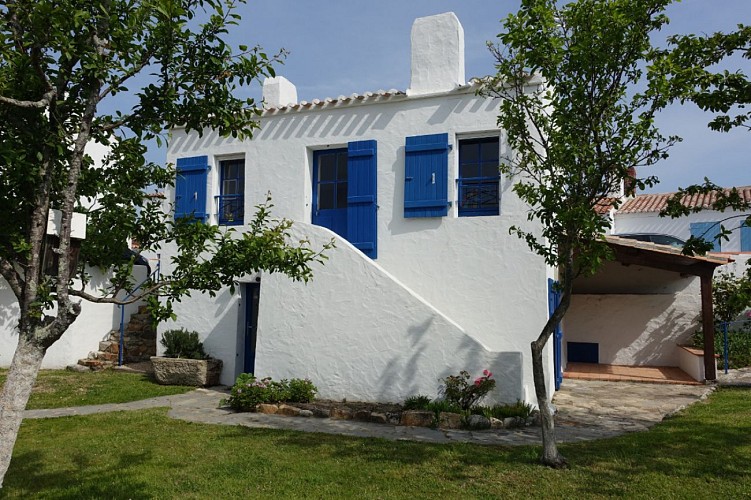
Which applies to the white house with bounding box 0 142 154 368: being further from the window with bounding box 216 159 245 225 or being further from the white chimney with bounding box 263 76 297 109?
the white chimney with bounding box 263 76 297 109

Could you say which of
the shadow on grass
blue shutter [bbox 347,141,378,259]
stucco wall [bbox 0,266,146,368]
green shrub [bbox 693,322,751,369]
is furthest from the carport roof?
stucco wall [bbox 0,266,146,368]

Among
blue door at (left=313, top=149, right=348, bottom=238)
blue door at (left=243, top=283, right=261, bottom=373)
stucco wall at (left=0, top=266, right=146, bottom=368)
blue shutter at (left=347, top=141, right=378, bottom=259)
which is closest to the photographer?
blue shutter at (left=347, top=141, right=378, bottom=259)

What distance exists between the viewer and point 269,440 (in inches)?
268

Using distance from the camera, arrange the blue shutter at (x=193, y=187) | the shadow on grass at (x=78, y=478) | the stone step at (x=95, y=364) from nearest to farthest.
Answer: the shadow on grass at (x=78, y=478) < the blue shutter at (x=193, y=187) < the stone step at (x=95, y=364)

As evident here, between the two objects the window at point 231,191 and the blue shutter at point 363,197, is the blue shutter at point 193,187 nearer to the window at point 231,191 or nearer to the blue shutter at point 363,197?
the window at point 231,191

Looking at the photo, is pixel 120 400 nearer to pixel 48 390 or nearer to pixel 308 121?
pixel 48 390

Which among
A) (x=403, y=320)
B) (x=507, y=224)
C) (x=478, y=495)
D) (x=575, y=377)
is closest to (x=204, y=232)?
(x=478, y=495)

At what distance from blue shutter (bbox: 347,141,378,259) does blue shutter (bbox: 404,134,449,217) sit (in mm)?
696

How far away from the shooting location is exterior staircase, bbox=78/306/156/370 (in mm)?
12844

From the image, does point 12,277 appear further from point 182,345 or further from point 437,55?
point 437,55

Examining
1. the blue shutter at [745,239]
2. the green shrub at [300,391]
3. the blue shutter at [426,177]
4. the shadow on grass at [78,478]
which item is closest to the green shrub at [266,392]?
the green shrub at [300,391]

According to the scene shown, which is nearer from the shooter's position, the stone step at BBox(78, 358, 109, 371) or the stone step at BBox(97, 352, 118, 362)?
the stone step at BBox(78, 358, 109, 371)

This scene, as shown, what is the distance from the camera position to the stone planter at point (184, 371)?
10.7m

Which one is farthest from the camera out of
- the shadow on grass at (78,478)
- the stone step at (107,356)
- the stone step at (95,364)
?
the stone step at (107,356)
